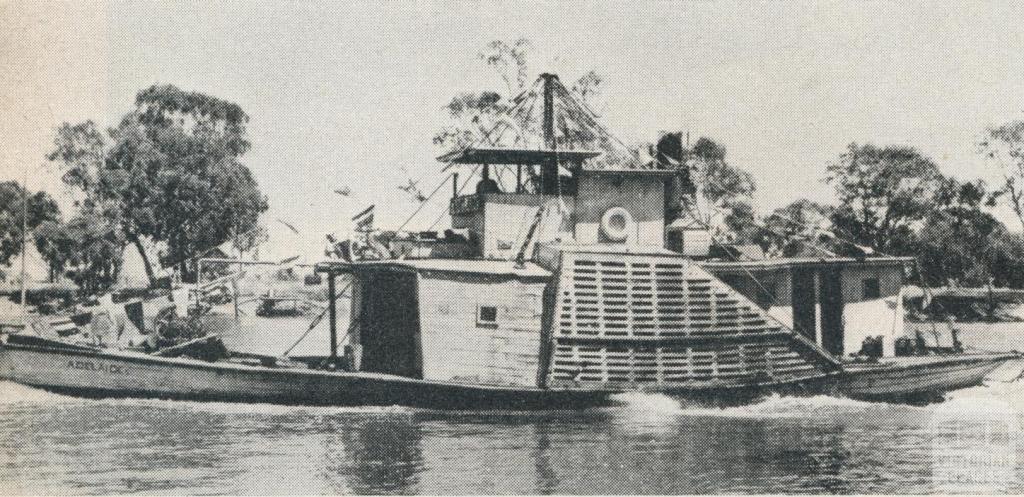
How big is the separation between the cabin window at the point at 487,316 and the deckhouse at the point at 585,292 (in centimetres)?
2

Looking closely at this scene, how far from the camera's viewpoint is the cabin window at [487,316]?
58.8ft

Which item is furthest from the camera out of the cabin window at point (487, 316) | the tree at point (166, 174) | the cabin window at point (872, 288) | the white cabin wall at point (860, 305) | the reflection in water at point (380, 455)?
the tree at point (166, 174)

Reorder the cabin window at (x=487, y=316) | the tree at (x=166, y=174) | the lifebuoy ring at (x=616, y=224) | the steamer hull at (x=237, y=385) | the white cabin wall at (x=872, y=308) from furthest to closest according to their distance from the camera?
1. the tree at (x=166, y=174)
2. the white cabin wall at (x=872, y=308)
3. the lifebuoy ring at (x=616, y=224)
4. the cabin window at (x=487, y=316)
5. the steamer hull at (x=237, y=385)

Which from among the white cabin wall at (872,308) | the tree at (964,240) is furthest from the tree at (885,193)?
the white cabin wall at (872,308)

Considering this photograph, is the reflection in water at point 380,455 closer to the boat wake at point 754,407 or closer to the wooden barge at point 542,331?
the wooden barge at point 542,331

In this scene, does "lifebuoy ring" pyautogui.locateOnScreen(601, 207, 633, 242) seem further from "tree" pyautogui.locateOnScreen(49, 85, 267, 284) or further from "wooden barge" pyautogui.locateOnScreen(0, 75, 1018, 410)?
"tree" pyautogui.locateOnScreen(49, 85, 267, 284)

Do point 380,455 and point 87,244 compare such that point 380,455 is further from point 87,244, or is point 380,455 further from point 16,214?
point 87,244

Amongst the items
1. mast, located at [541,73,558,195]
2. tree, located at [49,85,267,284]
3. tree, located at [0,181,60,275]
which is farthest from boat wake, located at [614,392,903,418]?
tree, located at [49,85,267,284]

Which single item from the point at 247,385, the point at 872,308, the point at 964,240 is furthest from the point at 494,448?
the point at 964,240

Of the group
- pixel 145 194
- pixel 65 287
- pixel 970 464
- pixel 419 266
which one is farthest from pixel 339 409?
pixel 65 287

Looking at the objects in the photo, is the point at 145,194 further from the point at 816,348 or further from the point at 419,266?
the point at 816,348

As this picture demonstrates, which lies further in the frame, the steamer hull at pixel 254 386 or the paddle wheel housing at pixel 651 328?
the paddle wheel housing at pixel 651 328

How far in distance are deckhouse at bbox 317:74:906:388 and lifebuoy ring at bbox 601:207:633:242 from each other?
3 cm

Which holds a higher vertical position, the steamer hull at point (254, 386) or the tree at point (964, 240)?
the tree at point (964, 240)
